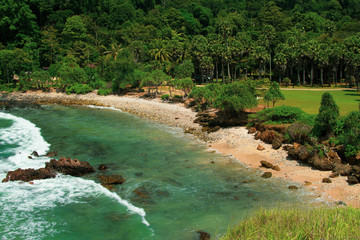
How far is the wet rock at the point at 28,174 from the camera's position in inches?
1039

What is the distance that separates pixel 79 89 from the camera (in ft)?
254

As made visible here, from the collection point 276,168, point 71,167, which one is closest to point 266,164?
point 276,168

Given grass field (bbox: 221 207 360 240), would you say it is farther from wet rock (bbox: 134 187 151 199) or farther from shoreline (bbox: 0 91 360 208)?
wet rock (bbox: 134 187 151 199)

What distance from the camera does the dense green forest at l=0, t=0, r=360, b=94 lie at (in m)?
76.8

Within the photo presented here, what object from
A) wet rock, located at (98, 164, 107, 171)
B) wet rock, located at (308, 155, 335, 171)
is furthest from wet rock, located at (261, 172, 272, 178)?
wet rock, located at (98, 164, 107, 171)

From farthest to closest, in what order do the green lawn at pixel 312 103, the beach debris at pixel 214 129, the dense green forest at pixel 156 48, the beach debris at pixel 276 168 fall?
the dense green forest at pixel 156 48 < the green lawn at pixel 312 103 < the beach debris at pixel 214 129 < the beach debris at pixel 276 168

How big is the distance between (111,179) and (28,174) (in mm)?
7088

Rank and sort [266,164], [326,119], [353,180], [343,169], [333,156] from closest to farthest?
[353,180], [343,169], [333,156], [266,164], [326,119]

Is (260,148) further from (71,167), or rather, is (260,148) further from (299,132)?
(71,167)

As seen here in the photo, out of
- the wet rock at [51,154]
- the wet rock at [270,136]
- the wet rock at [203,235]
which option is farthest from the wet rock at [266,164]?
the wet rock at [51,154]

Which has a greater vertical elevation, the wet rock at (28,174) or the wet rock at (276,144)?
the wet rock at (276,144)

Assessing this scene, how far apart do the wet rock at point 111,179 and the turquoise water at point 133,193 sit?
488 millimetres

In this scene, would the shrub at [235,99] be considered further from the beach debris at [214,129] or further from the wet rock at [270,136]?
the wet rock at [270,136]

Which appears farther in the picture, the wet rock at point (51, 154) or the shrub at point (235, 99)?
the shrub at point (235, 99)
